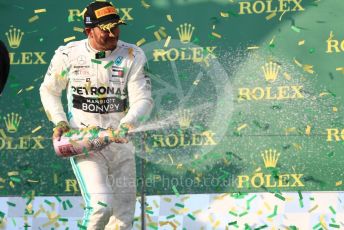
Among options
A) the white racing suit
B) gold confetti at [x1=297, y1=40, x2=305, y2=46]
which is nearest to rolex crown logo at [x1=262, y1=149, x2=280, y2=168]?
gold confetti at [x1=297, y1=40, x2=305, y2=46]

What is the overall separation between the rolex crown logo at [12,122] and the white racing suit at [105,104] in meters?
1.10

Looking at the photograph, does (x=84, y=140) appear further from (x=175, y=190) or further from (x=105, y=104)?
(x=175, y=190)

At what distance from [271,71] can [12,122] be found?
7.22ft

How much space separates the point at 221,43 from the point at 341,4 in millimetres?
1016

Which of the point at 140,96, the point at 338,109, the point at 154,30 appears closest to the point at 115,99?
the point at 140,96

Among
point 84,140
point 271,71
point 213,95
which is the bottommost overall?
point 84,140

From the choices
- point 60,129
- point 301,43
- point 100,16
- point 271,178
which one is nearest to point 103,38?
point 100,16

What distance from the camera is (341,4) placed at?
823cm

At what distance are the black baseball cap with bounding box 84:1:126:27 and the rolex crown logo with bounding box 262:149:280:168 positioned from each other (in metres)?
1.75

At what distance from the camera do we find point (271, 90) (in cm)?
Answer: 831

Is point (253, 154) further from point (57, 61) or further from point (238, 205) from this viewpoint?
point (57, 61)

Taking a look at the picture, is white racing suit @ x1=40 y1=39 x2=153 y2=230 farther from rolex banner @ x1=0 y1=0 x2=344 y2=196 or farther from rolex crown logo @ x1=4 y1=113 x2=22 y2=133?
rolex crown logo @ x1=4 y1=113 x2=22 y2=133

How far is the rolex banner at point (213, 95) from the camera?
8.23 m

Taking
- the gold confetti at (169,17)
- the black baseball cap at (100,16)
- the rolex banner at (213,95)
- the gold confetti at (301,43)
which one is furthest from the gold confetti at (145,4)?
the gold confetti at (301,43)
